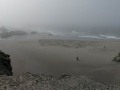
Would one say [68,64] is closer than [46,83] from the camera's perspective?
No

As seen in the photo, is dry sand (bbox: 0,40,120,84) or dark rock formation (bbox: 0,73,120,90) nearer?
dark rock formation (bbox: 0,73,120,90)

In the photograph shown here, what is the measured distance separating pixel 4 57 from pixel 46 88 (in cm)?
1214

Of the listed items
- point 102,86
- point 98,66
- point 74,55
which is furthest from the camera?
point 74,55

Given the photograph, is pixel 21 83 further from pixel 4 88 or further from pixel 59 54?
pixel 59 54

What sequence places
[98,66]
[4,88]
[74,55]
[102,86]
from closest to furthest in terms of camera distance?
[4,88], [102,86], [98,66], [74,55]

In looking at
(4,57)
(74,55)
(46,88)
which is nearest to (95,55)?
(74,55)

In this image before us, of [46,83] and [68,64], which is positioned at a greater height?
[46,83]

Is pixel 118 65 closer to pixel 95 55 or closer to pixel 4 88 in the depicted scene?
pixel 95 55

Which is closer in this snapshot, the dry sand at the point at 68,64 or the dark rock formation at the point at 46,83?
the dark rock formation at the point at 46,83

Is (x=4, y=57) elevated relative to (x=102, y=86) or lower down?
elevated

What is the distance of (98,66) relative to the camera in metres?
38.8

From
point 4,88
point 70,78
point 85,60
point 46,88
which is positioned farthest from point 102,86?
point 85,60

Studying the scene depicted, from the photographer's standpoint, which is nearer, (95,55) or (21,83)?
(21,83)

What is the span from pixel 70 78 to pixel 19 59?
1871 centimetres
